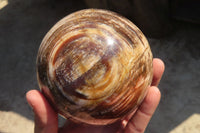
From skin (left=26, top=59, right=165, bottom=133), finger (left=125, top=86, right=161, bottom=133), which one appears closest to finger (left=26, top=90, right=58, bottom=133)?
skin (left=26, top=59, right=165, bottom=133)

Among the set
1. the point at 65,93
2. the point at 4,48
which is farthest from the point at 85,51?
the point at 4,48

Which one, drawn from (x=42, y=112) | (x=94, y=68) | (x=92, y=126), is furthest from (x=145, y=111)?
(x=42, y=112)

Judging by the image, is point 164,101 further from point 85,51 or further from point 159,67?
point 85,51

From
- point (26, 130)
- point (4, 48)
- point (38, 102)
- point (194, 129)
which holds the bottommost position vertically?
point (194, 129)

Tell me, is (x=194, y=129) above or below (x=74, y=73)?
below

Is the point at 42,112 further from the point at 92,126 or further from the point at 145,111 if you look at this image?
the point at 145,111
